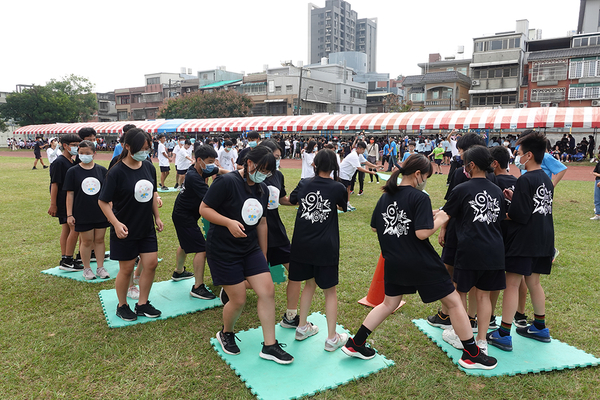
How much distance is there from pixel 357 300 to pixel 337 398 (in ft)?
5.70

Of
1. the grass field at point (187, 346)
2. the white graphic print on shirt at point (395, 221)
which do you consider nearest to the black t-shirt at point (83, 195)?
the grass field at point (187, 346)

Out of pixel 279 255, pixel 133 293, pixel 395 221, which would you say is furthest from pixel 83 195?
pixel 395 221

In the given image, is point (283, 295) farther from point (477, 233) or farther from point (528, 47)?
point (528, 47)

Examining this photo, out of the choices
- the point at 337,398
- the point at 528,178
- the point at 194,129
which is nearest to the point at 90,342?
the point at 337,398

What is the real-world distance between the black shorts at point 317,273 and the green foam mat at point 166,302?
139 cm

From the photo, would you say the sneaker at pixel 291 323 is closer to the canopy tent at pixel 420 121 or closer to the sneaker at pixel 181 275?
the sneaker at pixel 181 275

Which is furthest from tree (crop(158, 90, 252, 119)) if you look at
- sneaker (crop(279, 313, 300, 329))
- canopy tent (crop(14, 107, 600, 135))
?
sneaker (crop(279, 313, 300, 329))

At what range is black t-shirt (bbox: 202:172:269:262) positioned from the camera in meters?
2.98

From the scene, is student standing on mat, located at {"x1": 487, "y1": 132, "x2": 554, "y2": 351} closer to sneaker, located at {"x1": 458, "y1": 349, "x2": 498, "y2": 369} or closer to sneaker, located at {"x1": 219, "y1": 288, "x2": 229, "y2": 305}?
sneaker, located at {"x1": 458, "y1": 349, "x2": 498, "y2": 369}

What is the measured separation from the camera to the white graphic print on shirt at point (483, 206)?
3.04 m

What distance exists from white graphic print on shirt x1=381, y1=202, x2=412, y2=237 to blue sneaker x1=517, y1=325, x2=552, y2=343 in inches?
71.7

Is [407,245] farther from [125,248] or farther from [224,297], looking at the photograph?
[125,248]

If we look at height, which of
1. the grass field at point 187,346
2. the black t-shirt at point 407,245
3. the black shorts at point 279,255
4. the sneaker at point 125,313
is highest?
the black t-shirt at point 407,245

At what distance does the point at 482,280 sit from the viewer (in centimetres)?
317
